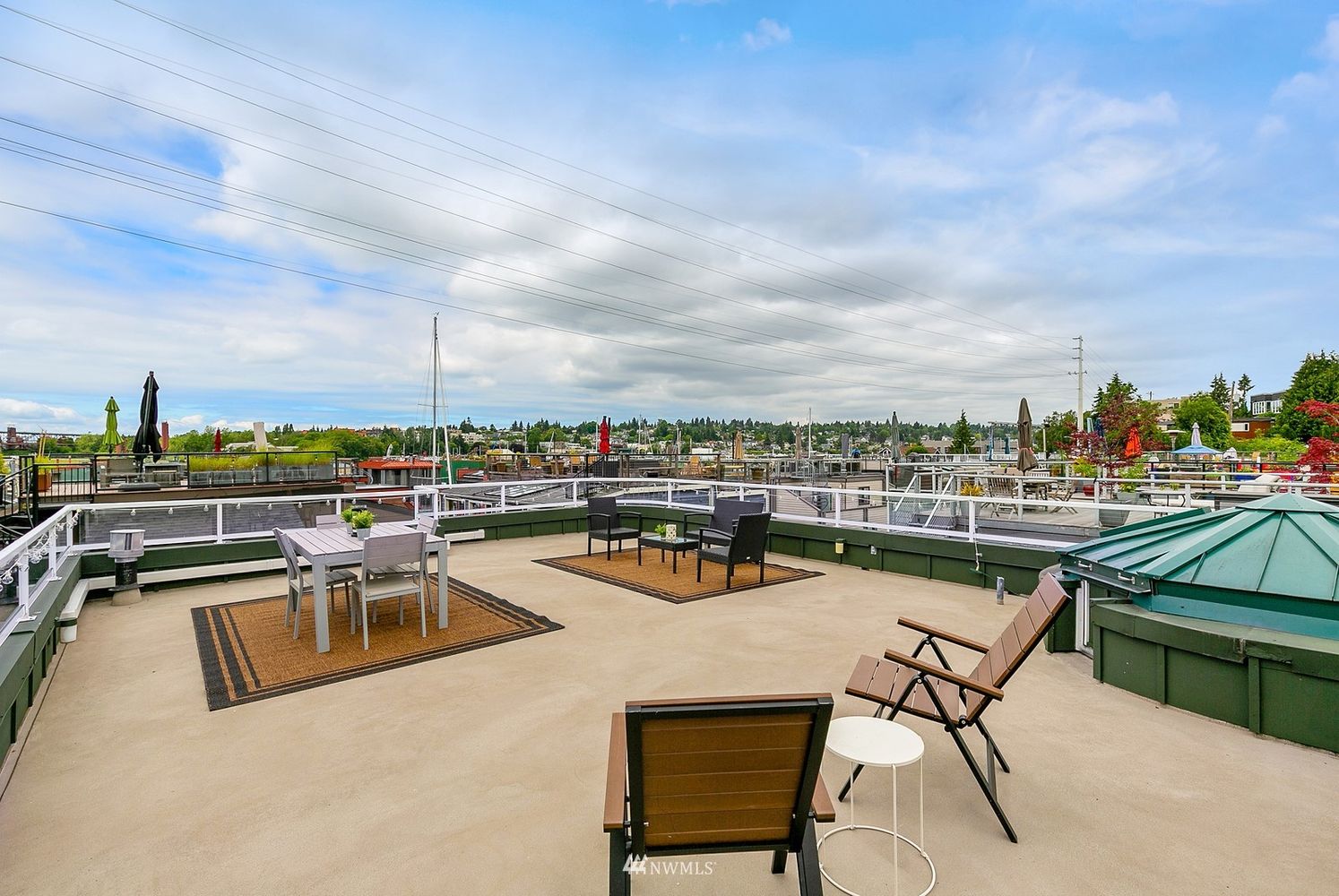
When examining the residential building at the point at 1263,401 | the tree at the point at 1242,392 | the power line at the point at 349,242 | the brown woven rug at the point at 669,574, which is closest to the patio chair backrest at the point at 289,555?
the brown woven rug at the point at 669,574

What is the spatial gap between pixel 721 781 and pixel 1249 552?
155 inches

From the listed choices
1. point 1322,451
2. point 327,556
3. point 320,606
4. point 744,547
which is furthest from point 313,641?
point 1322,451

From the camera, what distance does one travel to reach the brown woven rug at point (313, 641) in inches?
163

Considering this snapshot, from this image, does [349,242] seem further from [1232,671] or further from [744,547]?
[1232,671]

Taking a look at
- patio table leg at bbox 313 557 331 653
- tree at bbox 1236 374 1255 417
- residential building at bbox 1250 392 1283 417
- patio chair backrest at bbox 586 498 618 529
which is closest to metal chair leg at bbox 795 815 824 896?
patio table leg at bbox 313 557 331 653

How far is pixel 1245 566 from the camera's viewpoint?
3.52 m

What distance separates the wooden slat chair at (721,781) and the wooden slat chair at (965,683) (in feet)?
2.83

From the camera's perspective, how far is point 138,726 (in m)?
3.42

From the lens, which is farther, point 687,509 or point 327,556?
point 687,509

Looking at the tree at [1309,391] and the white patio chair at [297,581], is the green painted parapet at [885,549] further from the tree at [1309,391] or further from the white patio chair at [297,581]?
the tree at [1309,391]

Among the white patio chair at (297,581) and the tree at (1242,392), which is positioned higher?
the tree at (1242,392)

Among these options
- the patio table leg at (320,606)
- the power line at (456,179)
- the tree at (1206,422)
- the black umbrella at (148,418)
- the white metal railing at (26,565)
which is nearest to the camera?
the white metal railing at (26,565)

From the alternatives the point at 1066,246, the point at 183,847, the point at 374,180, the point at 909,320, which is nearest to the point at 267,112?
the point at 374,180

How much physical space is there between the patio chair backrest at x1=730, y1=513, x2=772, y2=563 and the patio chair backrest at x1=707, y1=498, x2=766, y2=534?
3.69 feet
